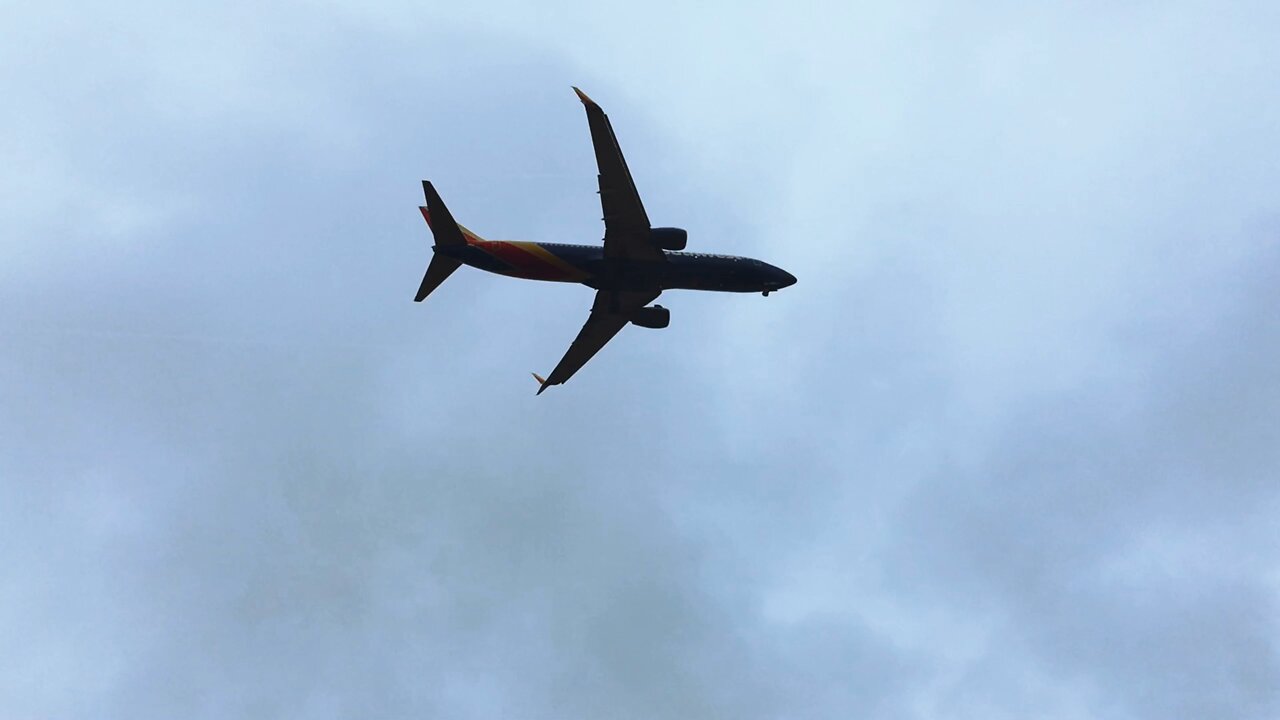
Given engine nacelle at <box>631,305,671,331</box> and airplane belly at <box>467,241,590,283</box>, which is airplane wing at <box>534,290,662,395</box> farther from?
airplane belly at <box>467,241,590,283</box>

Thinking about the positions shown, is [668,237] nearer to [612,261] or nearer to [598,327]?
[612,261]

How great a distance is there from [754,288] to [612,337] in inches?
373

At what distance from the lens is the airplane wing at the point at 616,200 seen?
67.2 metres

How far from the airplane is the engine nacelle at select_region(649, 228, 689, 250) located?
0.06 metres

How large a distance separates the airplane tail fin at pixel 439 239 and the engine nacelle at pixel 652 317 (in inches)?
483

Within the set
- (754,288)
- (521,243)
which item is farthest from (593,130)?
(754,288)

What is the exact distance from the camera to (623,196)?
70.1m

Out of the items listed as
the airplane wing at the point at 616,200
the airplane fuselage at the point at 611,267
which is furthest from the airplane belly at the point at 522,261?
the airplane wing at the point at 616,200

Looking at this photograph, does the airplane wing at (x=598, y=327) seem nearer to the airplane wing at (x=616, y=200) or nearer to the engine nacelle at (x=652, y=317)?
the engine nacelle at (x=652, y=317)

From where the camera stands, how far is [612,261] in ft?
242

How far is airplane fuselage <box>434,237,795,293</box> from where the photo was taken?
72.6 m

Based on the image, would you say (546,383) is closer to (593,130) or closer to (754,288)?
(754,288)

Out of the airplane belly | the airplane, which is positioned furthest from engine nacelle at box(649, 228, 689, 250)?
the airplane belly

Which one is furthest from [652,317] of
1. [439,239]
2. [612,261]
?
[439,239]
